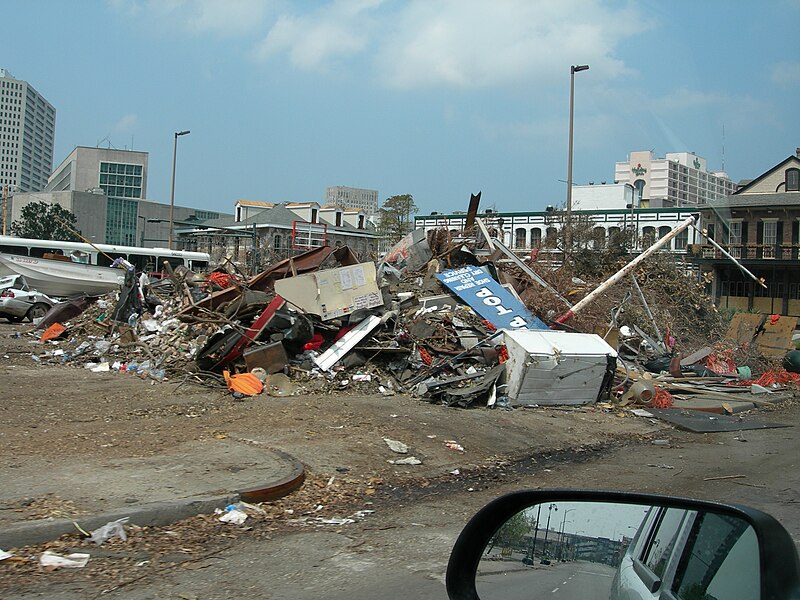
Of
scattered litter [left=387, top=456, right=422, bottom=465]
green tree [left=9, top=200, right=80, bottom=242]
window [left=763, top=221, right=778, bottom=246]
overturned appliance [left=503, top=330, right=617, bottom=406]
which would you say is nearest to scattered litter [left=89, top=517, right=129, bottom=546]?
scattered litter [left=387, top=456, right=422, bottom=465]

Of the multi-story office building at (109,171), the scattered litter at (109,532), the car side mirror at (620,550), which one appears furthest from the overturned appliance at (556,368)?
the multi-story office building at (109,171)

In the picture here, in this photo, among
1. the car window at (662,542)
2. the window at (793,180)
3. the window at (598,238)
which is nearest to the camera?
the car window at (662,542)

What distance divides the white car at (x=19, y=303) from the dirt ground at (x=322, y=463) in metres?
14.0

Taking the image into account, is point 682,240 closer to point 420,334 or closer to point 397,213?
point 397,213

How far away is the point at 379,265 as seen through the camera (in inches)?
757

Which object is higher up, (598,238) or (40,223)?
(40,223)

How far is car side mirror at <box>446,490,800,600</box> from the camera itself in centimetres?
167

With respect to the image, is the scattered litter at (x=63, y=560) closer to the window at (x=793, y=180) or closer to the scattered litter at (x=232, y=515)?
the scattered litter at (x=232, y=515)

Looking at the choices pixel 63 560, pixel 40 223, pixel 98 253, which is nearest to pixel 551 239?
pixel 63 560

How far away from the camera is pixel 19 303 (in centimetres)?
2788

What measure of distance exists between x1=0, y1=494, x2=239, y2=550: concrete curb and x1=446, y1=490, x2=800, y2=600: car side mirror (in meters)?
3.89

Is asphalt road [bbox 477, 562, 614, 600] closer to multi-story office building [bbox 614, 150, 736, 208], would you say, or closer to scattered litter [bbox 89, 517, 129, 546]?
scattered litter [bbox 89, 517, 129, 546]

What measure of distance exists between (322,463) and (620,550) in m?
6.31

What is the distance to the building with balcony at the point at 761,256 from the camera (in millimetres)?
44625
